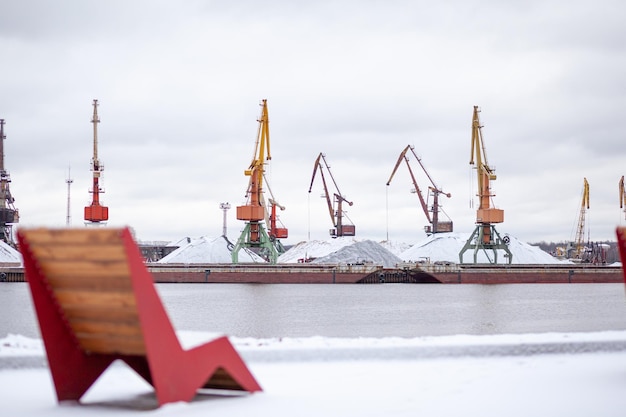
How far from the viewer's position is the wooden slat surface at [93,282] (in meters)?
4.89

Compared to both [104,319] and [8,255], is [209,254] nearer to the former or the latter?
[8,255]

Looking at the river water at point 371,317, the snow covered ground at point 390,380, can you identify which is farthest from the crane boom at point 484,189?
the snow covered ground at point 390,380

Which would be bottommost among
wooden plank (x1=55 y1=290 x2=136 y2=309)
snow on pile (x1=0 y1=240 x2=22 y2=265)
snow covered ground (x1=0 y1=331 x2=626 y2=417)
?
snow covered ground (x1=0 y1=331 x2=626 y2=417)

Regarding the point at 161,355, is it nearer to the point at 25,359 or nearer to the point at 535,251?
the point at 25,359

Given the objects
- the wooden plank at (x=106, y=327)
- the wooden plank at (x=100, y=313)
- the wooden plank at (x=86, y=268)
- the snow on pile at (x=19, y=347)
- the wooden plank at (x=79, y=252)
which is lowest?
the snow on pile at (x=19, y=347)

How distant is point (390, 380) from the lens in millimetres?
6266

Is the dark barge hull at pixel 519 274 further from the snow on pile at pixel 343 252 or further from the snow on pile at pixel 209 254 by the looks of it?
the snow on pile at pixel 209 254

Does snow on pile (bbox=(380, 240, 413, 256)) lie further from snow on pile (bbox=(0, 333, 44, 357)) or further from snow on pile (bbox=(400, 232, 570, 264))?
snow on pile (bbox=(0, 333, 44, 357))

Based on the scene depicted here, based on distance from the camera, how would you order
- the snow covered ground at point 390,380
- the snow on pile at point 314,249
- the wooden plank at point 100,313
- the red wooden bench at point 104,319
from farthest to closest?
the snow on pile at point 314,249 → the snow covered ground at point 390,380 → the wooden plank at point 100,313 → the red wooden bench at point 104,319

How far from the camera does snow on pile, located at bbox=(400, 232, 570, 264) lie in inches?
2820

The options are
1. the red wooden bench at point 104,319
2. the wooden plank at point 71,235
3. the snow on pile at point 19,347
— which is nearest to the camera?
the wooden plank at point 71,235

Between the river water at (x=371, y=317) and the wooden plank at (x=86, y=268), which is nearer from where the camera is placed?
the wooden plank at (x=86, y=268)

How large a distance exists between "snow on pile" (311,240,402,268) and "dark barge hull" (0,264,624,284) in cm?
833

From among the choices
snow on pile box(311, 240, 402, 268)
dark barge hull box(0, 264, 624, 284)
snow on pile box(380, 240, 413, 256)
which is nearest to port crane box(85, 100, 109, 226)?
dark barge hull box(0, 264, 624, 284)
